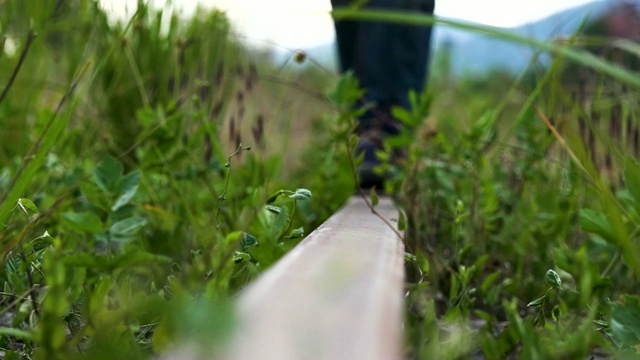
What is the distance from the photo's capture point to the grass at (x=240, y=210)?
2.82 feet

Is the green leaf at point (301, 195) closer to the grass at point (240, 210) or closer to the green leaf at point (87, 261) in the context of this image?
the grass at point (240, 210)

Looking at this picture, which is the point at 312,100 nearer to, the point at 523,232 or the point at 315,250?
the point at 523,232

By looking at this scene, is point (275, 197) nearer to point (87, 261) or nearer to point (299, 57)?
point (87, 261)

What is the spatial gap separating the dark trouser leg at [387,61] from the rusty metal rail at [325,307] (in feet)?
5.51

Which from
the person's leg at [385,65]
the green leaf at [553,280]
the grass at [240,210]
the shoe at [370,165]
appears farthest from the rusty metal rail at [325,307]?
the person's leg at [385,65]

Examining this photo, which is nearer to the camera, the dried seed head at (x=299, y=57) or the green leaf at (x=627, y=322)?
the green leaf at (x=627, y=322)

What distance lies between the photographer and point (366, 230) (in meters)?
1.10

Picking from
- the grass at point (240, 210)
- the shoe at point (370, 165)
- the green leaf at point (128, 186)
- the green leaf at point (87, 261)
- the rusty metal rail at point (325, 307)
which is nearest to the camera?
the rusty metal rail at point (325, 307)

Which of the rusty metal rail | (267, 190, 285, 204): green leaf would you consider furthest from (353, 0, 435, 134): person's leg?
the rusty metal rail

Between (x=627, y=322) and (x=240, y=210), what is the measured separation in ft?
3.01

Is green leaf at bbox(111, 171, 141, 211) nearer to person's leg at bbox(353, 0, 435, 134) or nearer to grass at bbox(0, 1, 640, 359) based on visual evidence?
grass at bbox(0, 1, 640, 359)

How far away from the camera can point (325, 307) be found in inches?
23.3

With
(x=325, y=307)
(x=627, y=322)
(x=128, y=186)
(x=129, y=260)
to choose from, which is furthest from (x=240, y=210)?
(x=325, y=307)

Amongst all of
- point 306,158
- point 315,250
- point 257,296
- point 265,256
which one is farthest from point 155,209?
point 306,158
